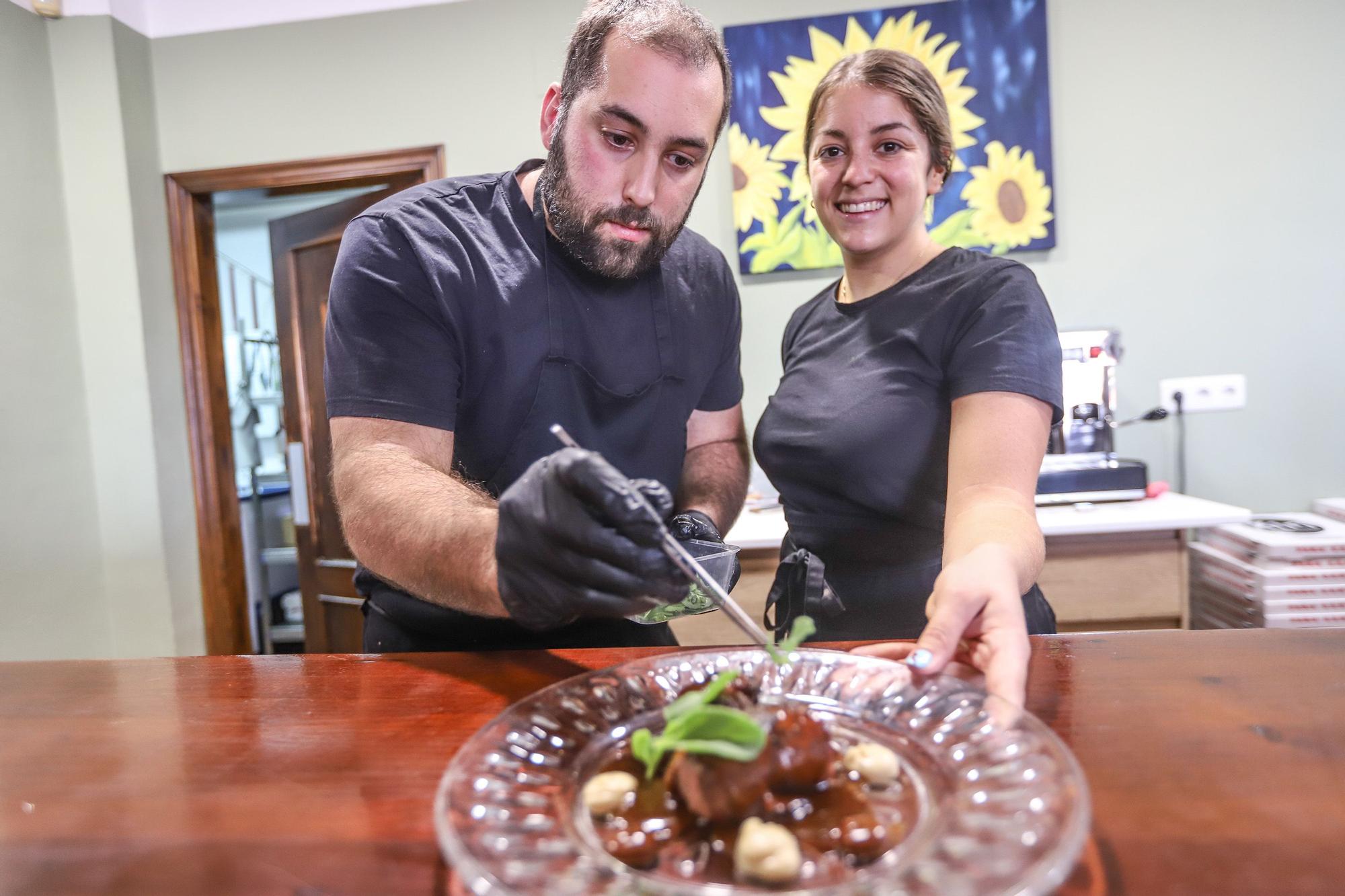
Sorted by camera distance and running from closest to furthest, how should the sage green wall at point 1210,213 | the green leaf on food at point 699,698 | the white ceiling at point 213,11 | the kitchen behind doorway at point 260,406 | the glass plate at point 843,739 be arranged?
the glass plate at point 843,739, the green leaf on food at point 699,698, the sage green wall at point 1210,213, the white ceiling at point 213,11, the kitchen behind doorway at point 260,406

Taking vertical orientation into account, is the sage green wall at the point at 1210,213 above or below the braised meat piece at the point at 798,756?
above

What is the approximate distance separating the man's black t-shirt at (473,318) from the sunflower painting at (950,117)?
4.27ft

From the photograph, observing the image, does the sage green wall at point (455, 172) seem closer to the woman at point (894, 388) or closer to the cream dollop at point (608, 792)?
the woman at point (894, 388)

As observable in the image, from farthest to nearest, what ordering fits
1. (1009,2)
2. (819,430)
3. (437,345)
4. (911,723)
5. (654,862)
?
(1009,2)
(819,430)
(437,345)
(911,723)
(654,862)

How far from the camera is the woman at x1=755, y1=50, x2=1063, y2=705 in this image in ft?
3.44

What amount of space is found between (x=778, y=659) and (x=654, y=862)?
0.25 meters

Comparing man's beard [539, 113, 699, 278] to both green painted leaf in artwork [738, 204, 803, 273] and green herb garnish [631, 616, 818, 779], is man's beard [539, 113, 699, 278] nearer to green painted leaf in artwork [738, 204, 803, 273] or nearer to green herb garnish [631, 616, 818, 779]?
green herb garnish [631, 616, 818, 779]

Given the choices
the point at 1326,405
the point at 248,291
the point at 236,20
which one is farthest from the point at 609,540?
the point at 248,291

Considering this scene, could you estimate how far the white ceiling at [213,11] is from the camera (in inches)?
107

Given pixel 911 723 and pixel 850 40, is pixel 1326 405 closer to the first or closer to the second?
pixel 850 40

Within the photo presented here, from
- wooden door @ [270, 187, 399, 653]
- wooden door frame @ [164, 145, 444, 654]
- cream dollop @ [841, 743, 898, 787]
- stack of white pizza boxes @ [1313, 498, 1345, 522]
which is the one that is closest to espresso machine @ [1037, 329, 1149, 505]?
stack of white pizza boxes @ [1313, 498, 1345, 522]

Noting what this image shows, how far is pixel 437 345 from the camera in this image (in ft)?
3.70

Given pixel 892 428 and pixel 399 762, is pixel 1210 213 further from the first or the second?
pixel 399 762

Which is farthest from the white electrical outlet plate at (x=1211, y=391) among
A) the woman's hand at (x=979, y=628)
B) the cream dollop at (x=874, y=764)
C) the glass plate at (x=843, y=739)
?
the cream dollop at (x=874, y=764)
